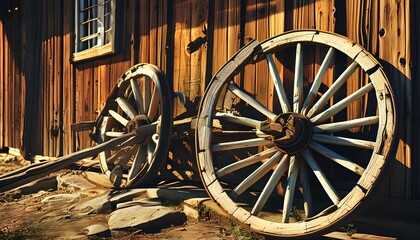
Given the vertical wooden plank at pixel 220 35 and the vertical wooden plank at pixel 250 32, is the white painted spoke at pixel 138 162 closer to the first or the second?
the vertical wooden plank at pixel 220 35

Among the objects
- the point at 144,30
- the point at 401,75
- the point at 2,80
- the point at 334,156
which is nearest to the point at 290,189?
the point at 334,156

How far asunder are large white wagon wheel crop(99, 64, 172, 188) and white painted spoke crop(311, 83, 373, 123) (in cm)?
158

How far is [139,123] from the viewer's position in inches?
188

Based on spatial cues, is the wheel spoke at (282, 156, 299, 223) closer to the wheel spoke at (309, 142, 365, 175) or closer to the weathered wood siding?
the wheel spoke at (309, 142, 365, 175)

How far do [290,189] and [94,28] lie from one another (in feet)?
14.5

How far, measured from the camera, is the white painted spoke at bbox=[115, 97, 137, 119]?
4964 mm

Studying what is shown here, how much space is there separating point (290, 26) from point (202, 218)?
191 centimetres

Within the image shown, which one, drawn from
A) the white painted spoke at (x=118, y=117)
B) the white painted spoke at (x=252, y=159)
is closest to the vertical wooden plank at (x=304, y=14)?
the white painted spoke at (x=252, y=159)

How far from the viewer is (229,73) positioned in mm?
3732

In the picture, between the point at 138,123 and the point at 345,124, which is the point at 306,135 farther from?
the point at 138,123

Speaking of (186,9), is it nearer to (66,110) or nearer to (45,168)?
(45,168)

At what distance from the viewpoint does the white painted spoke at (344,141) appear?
2.89m

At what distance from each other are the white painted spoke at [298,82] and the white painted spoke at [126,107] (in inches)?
87.9

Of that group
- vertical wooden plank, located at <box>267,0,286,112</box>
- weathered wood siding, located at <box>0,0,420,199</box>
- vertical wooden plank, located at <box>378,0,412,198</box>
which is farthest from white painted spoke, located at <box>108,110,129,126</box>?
vertical wooden plank, located at <box>378,0,412,198</box>
